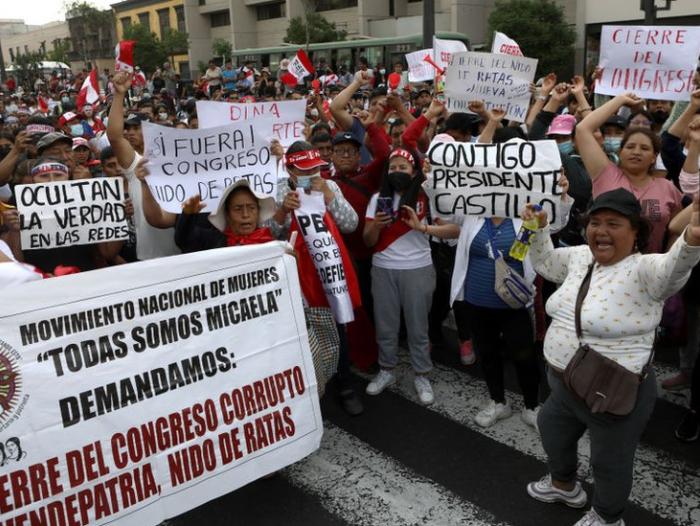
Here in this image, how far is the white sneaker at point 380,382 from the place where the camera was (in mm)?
4805

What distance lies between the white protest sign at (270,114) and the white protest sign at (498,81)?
1648mm

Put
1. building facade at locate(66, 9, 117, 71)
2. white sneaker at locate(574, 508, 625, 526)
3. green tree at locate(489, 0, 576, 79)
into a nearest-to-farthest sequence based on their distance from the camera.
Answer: white sneaker at locate(574, 508, 625, 526), green tree at locate(489, 0, 576, 79), building facade at locate(66, 9, 117, 71)

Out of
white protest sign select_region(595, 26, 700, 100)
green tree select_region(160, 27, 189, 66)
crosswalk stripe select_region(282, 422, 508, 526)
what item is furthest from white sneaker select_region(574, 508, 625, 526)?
green tree select_region(160, 27, 189, 66)

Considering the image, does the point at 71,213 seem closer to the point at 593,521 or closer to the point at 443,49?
the point at 593,521

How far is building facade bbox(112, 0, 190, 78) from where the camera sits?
63.5 m

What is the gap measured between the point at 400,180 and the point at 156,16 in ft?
231

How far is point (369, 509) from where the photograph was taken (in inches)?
136

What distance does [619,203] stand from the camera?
2820 millimetres

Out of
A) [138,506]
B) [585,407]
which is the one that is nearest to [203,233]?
[138,506]

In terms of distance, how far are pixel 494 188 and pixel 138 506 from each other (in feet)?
8.52

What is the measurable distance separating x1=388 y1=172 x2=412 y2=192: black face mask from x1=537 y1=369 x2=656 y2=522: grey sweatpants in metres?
1.81

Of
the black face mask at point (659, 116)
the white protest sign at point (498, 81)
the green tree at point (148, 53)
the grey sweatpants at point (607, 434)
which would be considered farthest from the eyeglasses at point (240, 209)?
the green tree at point (148, 53)

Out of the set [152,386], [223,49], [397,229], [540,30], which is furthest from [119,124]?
[223,49]

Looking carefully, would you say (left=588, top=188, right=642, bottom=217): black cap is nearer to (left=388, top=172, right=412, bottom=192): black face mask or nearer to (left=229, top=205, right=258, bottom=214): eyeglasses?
(left=388, top=172, right=412, bottom=192): black face mask
